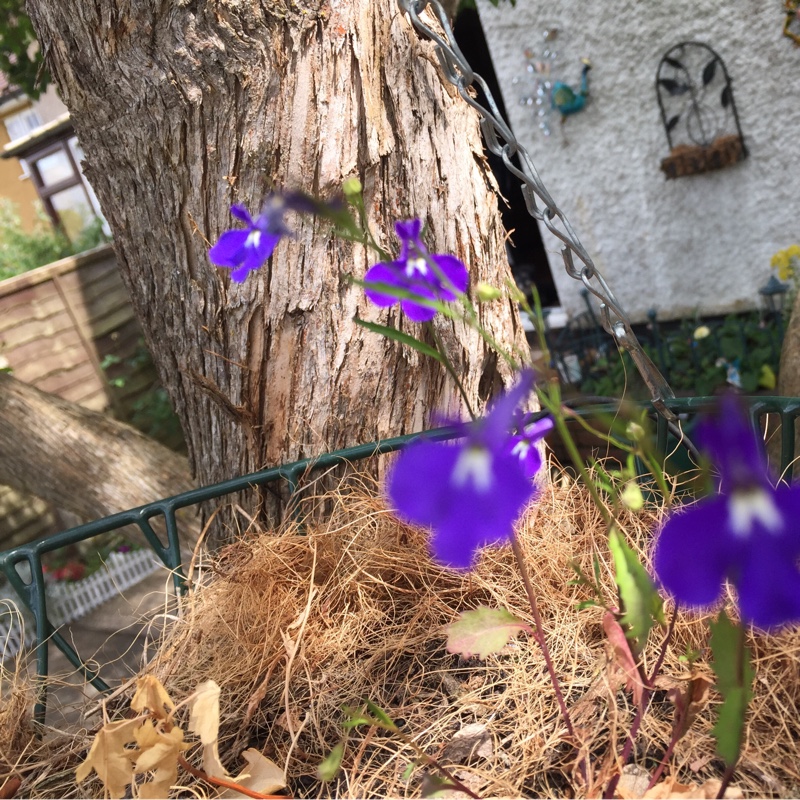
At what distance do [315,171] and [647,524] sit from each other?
73cm

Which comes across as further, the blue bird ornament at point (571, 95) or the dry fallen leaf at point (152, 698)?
the blue bird ornament at point (571, 95)

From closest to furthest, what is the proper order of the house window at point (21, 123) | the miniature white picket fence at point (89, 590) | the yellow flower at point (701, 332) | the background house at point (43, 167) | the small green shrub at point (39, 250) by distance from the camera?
the yellow flower at point (701, 332) < the miniature white picket fence at point (89, 590) < the small green shrub at point (39, 250) < the background house at point (43, 167) < the house window at point (21, 123)

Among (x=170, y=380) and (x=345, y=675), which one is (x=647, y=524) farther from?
(x=170, y=380)

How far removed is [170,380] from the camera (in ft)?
4.48

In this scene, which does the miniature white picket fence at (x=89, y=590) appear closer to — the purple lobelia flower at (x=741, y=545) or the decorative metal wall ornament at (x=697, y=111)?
the decorative metal wall ornament at (x=697, y=111)

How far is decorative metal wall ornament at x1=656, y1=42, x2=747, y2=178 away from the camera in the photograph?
3.37 m

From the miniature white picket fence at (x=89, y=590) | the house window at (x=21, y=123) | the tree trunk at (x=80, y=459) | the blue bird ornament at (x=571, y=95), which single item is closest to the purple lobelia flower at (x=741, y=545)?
the tree trunk at (x=80, y=459)

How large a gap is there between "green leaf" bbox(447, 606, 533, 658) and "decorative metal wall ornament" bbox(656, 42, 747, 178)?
3361mm

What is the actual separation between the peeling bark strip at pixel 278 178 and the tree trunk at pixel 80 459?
65 cm

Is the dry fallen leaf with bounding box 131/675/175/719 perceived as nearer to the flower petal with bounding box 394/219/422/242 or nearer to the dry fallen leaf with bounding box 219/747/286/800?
the dry fallen leaf with bounding box 219/747/286/800

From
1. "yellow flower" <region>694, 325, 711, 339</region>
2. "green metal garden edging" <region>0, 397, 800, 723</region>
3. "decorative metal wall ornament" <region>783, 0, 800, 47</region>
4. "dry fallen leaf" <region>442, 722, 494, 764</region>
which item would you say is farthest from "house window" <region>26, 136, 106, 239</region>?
"dry fallen leaf" <region>442, 722, 494, 764</region>

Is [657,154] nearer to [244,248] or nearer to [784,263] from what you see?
[784,263]

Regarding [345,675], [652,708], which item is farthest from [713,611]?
[345,675]

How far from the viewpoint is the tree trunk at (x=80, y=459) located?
73.3 inches
